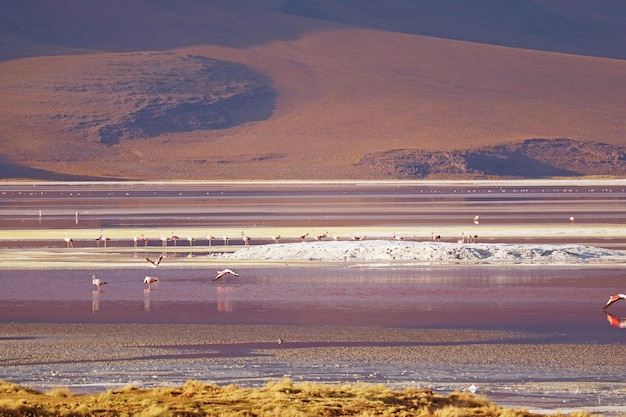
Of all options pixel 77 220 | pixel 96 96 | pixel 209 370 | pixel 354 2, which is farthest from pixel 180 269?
pixel 354 2

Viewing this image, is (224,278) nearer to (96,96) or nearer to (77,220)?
(77,220)

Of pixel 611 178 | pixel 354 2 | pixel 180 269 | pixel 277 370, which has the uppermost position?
pixel 354 2

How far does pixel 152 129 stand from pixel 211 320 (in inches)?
4609

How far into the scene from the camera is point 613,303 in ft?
57.6

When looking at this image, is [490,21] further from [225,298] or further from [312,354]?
[312,354]

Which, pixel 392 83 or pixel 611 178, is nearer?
pixel 611 178

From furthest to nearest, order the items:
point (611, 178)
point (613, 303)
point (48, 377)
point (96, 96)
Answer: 1. point (96, 96)
2. point (611, 178)
3. point (613, 303)
4. point (48, 377)

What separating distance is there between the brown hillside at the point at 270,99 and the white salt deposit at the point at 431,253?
83490mm

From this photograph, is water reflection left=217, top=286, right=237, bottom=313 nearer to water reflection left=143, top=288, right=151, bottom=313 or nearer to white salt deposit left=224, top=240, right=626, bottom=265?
water reflection left=143, top=288, right=151, bottom=313

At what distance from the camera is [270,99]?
134m

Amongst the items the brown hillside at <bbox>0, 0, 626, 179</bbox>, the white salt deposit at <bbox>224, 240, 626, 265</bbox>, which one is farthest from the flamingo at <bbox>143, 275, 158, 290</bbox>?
the brown hillside at <bbox>0, 0, 626, 179</bbox>

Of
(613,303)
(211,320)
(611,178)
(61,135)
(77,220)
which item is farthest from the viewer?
(61,135)

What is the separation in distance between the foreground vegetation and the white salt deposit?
13.5 meters

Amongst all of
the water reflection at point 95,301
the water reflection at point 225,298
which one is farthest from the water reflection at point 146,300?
the water reflection at point 225,298
